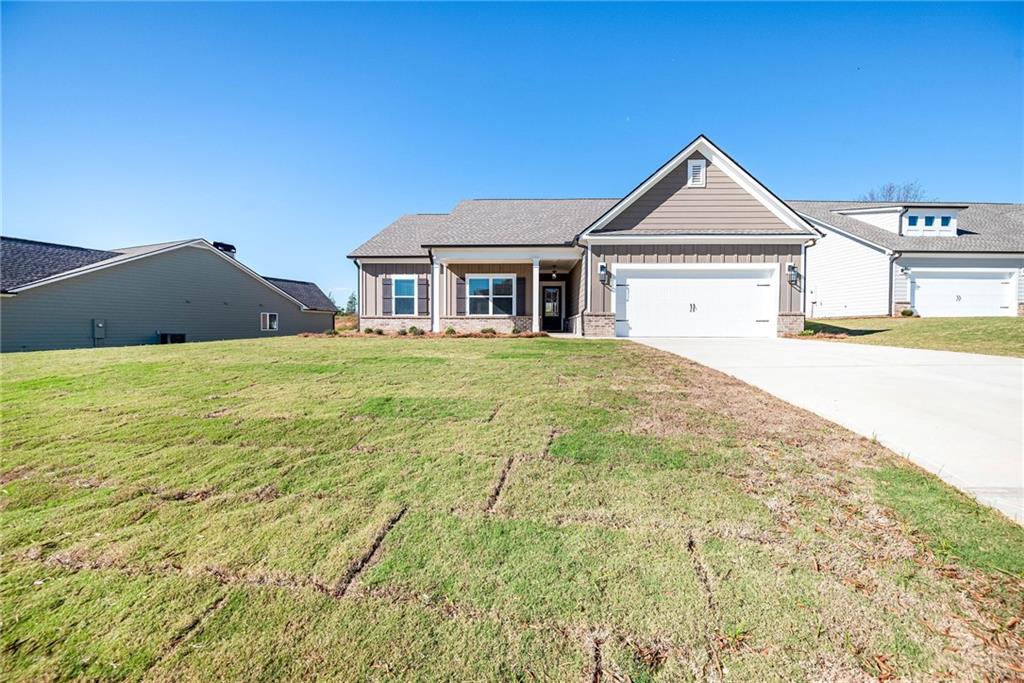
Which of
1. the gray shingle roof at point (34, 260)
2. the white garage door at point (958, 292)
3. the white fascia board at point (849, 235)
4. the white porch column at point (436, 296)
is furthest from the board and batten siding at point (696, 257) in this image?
the gray shingle roof at point (34, 260)

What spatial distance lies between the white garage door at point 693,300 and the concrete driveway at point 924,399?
4.14 m

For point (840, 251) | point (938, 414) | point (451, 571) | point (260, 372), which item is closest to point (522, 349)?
point (260, 372)

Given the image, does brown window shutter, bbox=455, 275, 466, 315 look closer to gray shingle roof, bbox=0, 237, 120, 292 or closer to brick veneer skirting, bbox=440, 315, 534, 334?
brick veneer skirting, bbox=440, 315, 534, 334

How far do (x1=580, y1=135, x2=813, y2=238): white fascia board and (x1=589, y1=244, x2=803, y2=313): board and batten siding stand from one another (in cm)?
88

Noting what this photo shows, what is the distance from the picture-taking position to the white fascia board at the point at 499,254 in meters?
14.8

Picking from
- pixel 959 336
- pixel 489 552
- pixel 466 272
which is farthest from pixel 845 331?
pixel 489 552

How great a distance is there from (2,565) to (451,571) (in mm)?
2192

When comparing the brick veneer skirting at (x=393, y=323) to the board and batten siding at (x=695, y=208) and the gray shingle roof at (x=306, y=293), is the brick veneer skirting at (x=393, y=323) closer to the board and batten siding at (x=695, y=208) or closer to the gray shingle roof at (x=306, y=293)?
the board and batten siding at (x=695, y=208)

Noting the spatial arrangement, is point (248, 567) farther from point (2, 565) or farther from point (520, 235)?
point (520, 235)

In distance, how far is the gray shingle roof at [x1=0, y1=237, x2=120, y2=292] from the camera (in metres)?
→ 15.7

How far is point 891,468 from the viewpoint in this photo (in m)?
3.11

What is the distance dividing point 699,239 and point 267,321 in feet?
77.8

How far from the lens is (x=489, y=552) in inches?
86.5

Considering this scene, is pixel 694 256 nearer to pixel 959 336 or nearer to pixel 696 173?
pixel 696 173
